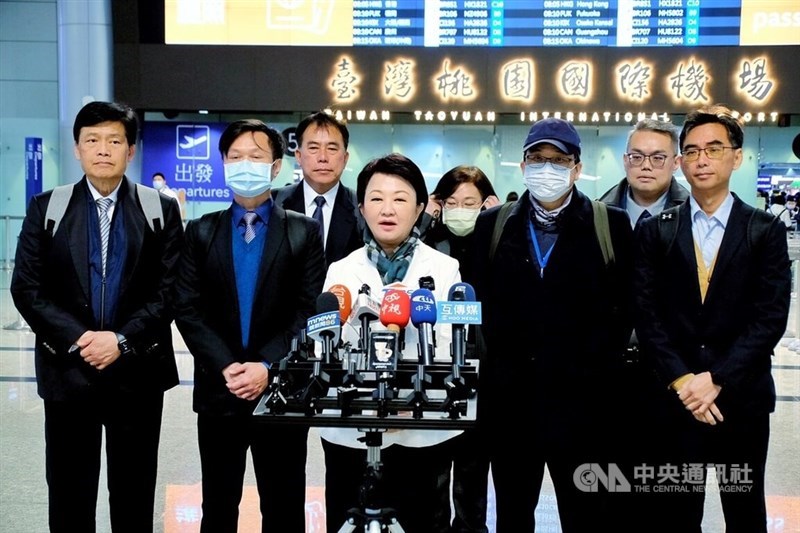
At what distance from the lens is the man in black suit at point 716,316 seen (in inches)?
108

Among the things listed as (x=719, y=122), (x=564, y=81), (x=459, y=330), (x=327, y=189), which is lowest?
(x=459, y=330)

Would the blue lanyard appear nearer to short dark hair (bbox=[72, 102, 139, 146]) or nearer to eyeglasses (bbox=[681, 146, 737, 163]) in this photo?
eyeglasses (bbox=[681, 146, 737, 163])

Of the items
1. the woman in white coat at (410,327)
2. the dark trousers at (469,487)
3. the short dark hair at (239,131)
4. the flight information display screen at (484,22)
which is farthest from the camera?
the flight information display screen at (484,22)

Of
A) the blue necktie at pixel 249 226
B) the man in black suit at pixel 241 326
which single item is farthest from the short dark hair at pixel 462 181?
the blue necktie at pixel 249 226

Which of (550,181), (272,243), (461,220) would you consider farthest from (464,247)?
(272,243)

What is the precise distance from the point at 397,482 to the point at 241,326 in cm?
78

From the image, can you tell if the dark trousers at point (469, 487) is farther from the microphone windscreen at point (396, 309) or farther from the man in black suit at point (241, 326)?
the microphone windscreen at point (396, 309)

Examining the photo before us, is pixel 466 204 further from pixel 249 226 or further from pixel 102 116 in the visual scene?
pixel 102 116

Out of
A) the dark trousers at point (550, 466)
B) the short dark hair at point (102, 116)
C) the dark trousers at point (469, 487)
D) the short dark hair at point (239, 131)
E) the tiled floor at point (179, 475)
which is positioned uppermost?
the short dark hair at point (102, 116)

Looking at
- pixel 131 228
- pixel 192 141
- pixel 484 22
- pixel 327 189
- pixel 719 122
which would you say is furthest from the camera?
pixel 192 141

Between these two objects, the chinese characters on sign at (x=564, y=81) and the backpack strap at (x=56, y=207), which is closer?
the backpack strap at (x=56, y=207)

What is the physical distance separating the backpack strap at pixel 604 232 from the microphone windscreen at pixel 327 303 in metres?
1.05

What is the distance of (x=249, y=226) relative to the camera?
3027 millimetres

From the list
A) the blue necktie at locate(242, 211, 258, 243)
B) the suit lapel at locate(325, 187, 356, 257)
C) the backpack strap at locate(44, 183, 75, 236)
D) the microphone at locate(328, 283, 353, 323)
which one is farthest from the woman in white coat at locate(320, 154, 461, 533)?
the backpack strap at locate(44, 183, 75, 236)
